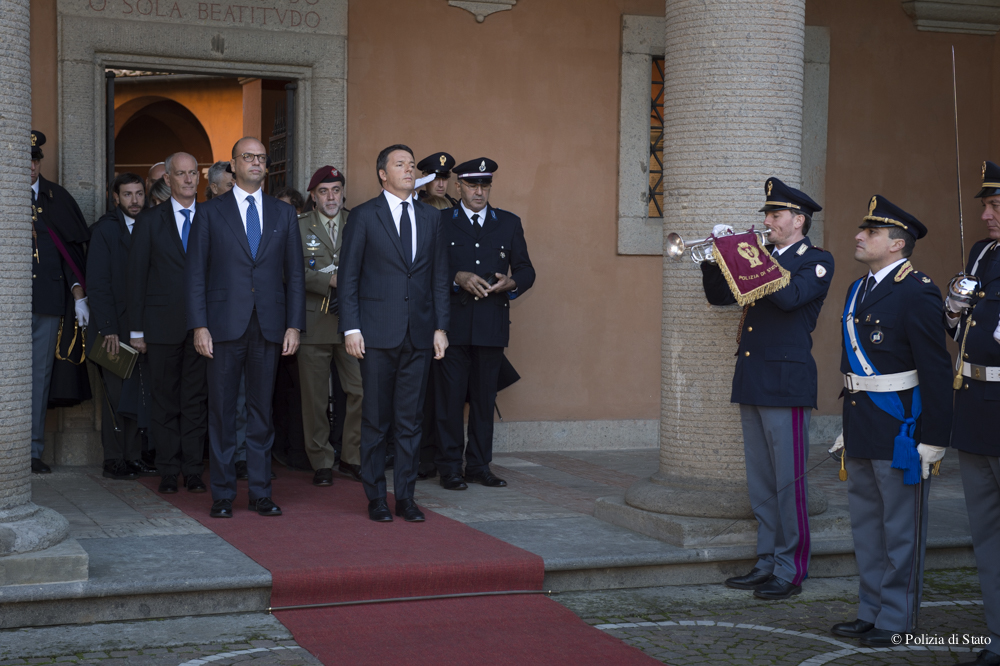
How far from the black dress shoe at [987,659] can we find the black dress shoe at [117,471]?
472 centimetres

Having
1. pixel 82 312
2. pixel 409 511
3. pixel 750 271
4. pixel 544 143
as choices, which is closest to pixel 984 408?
pixel 750 271

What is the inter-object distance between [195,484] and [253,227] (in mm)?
1536

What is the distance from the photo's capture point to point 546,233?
866 centimetres

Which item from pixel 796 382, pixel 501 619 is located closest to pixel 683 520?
pixel 796 382

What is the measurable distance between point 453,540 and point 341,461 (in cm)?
200

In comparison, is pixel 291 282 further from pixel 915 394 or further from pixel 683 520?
pixel 915 394

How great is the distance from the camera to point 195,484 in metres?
6.62

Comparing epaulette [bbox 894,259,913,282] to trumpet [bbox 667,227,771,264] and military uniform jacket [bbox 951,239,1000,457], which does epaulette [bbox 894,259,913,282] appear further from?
trumpet [bbox 667,227,771,264]

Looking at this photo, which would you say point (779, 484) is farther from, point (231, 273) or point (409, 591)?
point (231, 273)

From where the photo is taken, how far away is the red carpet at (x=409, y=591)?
4.38m

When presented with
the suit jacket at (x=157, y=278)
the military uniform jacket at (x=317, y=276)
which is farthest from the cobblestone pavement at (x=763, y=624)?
the suit jacket at (x=157, y=278)

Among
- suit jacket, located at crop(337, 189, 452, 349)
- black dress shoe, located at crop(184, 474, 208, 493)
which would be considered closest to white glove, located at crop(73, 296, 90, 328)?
black dress shoe, located at crop(184, 474, 208, 493)

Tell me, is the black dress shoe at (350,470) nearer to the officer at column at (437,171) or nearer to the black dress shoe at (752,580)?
the officer at column at (437,171)

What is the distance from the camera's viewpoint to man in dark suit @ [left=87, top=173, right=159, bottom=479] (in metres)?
6.98
